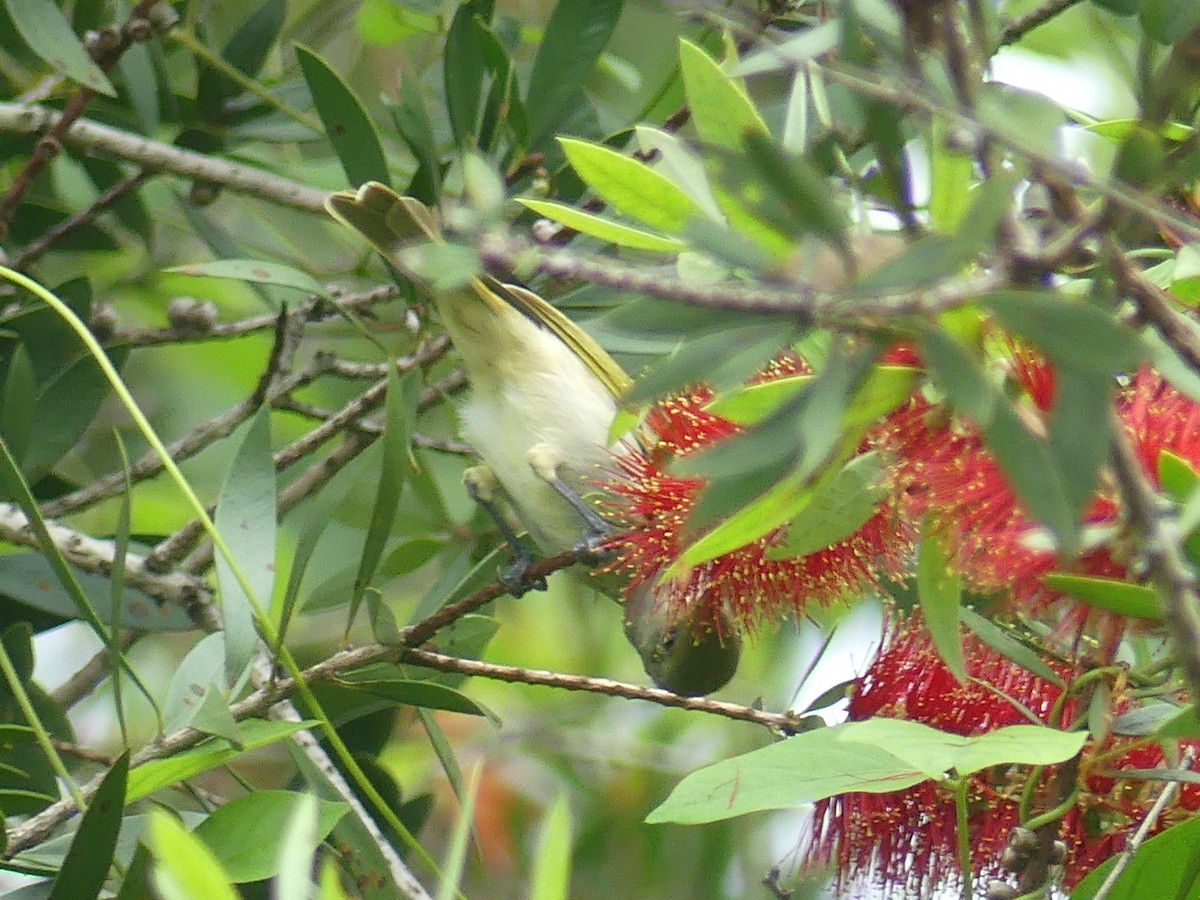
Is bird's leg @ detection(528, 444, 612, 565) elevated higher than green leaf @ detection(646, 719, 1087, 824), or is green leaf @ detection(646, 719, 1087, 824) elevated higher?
green leaf @ detection(646, 719, 1087, 824)

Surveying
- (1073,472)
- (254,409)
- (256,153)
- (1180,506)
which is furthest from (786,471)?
(256,153)

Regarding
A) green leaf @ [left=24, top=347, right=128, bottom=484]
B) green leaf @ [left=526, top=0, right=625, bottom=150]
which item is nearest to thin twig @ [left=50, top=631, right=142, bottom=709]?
green leaf @ [left=24, top=347, right=128, bottom=484]

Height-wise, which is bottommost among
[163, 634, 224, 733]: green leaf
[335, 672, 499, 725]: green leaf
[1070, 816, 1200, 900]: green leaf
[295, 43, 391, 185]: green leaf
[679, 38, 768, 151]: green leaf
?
[163, 634, 224, 733]: green leaf

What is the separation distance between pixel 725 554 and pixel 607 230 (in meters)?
0.60

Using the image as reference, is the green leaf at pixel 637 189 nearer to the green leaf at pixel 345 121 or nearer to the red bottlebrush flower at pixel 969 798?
the red bottlebrush flower at pixel 969 798

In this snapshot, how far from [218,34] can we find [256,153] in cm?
32

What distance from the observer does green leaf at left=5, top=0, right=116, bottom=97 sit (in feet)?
8.95

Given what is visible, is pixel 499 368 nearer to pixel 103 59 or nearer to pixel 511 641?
pixel 103 59

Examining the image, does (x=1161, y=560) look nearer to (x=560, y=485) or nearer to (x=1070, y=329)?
(x=1070, y=329)

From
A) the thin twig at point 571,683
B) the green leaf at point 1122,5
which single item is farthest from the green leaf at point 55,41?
the green leaf at point 1122,5

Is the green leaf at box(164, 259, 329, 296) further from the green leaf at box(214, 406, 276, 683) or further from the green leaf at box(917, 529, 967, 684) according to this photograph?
the green leaf at box(917, 529, 967, 684)

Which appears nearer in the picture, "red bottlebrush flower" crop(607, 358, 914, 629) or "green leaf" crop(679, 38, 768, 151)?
"green leaf" crop(679, 38, 768, 151)

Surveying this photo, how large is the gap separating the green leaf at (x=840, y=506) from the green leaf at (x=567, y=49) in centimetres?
154

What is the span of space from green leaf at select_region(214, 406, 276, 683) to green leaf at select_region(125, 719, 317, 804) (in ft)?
0.81
